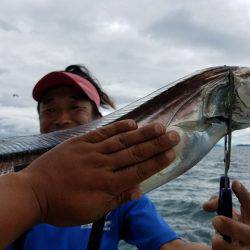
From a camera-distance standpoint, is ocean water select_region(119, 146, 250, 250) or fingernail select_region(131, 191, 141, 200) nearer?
fingernail select_region(131, 191, 141, 200)

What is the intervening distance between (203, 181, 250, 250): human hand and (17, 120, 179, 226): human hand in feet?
2.78

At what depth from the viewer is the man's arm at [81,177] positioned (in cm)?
157

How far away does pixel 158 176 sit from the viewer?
6.91 feet

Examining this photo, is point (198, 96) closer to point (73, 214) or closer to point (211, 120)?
point (211, 120)

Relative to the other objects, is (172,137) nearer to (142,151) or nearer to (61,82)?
(142,151)

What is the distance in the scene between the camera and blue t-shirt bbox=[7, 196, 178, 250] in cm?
353

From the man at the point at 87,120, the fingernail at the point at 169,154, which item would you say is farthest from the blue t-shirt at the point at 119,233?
the fingernail at the point at 169,154

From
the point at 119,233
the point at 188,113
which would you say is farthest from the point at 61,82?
the point at 188,113

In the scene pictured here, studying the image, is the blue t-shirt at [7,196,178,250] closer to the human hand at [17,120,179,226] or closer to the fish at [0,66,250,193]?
the fish at [0,66,250,193]

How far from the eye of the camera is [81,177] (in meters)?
1.63

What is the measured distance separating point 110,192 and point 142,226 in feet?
7.93

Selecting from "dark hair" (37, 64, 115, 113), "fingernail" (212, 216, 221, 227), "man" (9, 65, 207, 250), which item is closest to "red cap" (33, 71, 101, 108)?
"man" (9, 65, 207, 250)

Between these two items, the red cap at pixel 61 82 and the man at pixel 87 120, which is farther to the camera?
the red cap at pixel 61 82

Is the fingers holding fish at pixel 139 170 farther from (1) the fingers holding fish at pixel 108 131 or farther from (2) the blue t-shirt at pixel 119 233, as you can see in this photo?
(2) the blue t-shirt at pixel 119 233
